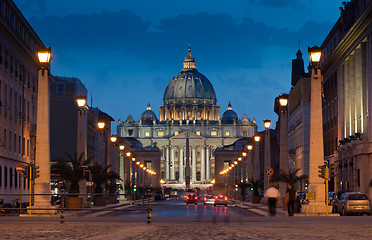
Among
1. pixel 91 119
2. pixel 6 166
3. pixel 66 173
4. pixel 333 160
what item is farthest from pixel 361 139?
pixel 91 119

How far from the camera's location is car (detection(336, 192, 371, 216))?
41.6m

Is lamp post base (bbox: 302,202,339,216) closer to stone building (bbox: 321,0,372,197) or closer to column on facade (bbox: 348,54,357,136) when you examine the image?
stone building (bbox: 321,0,372,197)

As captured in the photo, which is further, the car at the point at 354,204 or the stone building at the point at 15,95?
the stone building at the point at 15,95

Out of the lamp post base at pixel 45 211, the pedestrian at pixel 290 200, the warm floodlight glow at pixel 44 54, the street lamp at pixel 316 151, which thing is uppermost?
the warm floodlight glow at pixel 44 54

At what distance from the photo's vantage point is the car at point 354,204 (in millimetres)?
41562

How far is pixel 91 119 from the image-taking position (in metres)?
129

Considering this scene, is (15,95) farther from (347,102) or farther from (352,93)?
(347,102)

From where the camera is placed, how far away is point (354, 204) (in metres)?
41.8

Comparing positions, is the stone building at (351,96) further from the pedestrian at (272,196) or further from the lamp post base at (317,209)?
the lamp post base at (317,209)

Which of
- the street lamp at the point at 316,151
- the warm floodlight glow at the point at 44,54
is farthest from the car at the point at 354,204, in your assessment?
the warm floodlight glow at the point at 44,54

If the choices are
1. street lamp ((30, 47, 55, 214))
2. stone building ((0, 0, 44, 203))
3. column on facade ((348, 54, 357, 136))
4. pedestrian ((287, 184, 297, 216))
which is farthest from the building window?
pedestrian ((287, 184, 297, 216))

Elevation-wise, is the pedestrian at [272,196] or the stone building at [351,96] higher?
the stone building at [351,96]

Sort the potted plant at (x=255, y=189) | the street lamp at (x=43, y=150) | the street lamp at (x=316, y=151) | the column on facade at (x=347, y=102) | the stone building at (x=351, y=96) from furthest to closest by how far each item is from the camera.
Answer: the potted plant at (x=255, y=189) → the column on facade at (x=347, y=102) → the stone building at (x=351, y=96) → the street lamp at (x=43, y=150) → the street lamp at (x=316, y=151)

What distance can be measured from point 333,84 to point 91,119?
6034 cm
